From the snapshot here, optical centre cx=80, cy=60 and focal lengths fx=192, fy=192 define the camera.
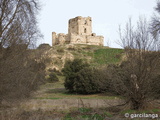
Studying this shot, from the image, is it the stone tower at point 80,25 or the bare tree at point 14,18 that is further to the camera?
the stone tower at point 80,25

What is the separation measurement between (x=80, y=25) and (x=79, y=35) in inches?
137

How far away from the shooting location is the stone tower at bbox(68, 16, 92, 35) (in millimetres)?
56584

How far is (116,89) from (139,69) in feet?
4.28

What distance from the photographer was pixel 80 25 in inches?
2234

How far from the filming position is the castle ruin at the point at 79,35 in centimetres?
5463

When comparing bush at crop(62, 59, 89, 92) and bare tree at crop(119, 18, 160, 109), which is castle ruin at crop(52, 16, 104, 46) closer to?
bush at crop(62, 59, 89, 92)

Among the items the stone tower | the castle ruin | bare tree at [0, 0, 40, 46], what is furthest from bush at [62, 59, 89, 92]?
the stone tower

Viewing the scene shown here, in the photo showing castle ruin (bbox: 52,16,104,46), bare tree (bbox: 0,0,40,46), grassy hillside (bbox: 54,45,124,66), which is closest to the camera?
bare tree (bbox: 0,0,40,46)

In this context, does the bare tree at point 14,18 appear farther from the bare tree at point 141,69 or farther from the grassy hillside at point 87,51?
the grassy hillside at point 87,51

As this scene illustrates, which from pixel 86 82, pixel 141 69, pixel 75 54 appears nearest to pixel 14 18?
pixel 141 69

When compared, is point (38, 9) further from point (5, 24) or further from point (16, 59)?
point (16, 59)

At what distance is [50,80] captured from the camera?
32219 millimetres

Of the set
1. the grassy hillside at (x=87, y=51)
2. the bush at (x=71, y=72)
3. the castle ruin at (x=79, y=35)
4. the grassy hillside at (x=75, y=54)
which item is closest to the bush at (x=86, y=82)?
the bush at (x=71, y=72)

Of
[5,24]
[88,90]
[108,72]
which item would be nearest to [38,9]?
[5,24]
